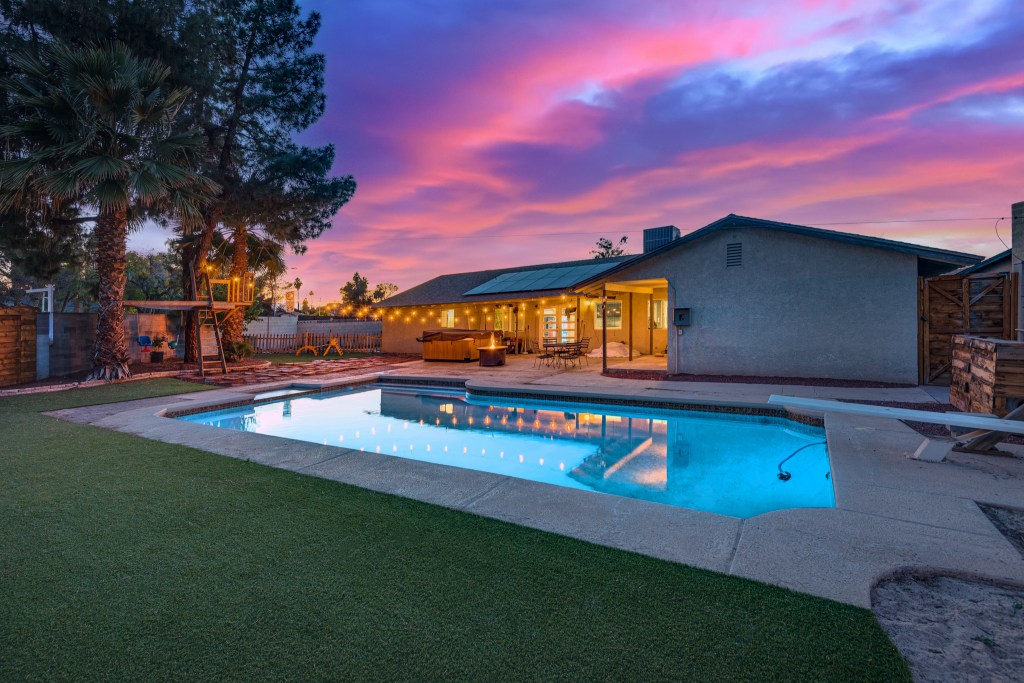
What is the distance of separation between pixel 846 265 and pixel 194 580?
1317 cm

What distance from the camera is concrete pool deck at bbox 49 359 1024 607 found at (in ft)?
9.11

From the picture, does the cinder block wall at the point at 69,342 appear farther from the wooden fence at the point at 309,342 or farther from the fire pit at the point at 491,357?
the fire pit at the point at 491,357

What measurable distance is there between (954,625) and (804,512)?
52.9 inches

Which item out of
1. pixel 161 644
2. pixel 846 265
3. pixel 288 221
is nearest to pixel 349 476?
pixel 161 644

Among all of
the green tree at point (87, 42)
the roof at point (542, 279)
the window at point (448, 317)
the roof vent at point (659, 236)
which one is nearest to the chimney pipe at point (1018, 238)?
the roof vent at point (659, 236)

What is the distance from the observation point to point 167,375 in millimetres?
13398

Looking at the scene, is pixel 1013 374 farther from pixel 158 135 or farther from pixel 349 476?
pixel 158 135

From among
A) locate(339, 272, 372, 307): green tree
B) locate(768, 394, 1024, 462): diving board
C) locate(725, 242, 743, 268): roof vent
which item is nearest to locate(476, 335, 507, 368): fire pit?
locate(725, 242, 743, 268): roof vent

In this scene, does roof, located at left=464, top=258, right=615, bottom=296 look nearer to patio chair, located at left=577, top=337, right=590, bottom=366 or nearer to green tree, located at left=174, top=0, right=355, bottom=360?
patio chair, located at left=577, top=337, right=590, bottom=366

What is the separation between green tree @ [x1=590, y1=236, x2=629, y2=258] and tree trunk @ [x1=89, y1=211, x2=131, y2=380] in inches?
1491

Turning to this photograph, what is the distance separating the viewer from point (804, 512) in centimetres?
362

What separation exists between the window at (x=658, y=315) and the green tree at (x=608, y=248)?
88.7 feet

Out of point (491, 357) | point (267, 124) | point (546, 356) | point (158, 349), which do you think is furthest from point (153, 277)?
point (546, 356)

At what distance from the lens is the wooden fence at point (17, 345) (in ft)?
36.4
